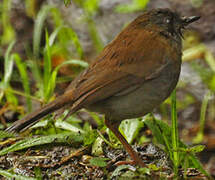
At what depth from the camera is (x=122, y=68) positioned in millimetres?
3365

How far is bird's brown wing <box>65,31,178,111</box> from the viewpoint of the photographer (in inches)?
130

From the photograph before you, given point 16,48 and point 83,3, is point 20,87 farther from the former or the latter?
point 83,3

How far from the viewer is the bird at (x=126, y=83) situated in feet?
10.8

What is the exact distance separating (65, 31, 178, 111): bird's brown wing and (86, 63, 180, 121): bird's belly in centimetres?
5

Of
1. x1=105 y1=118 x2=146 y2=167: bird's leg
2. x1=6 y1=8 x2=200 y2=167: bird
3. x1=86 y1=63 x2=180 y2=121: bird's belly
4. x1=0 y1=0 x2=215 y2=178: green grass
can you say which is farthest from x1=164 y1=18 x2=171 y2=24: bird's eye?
x1=105 y1=118 x2=146 y2=167: bird's leg

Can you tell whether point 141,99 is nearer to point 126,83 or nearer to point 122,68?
point 126,83

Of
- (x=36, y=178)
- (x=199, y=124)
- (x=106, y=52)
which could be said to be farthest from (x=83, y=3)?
(x=36, y=178)

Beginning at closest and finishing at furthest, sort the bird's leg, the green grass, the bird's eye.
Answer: the bird's leg, the green grass, the bird's eye

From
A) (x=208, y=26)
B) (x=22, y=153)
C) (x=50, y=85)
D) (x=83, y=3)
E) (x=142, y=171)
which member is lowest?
(x=142, y=171)

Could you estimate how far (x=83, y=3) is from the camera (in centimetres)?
656

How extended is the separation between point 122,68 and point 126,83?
0.44 feet

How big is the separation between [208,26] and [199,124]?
1.34 m

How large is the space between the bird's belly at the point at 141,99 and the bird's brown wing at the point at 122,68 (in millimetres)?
50

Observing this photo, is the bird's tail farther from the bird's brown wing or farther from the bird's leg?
the bird's leg
